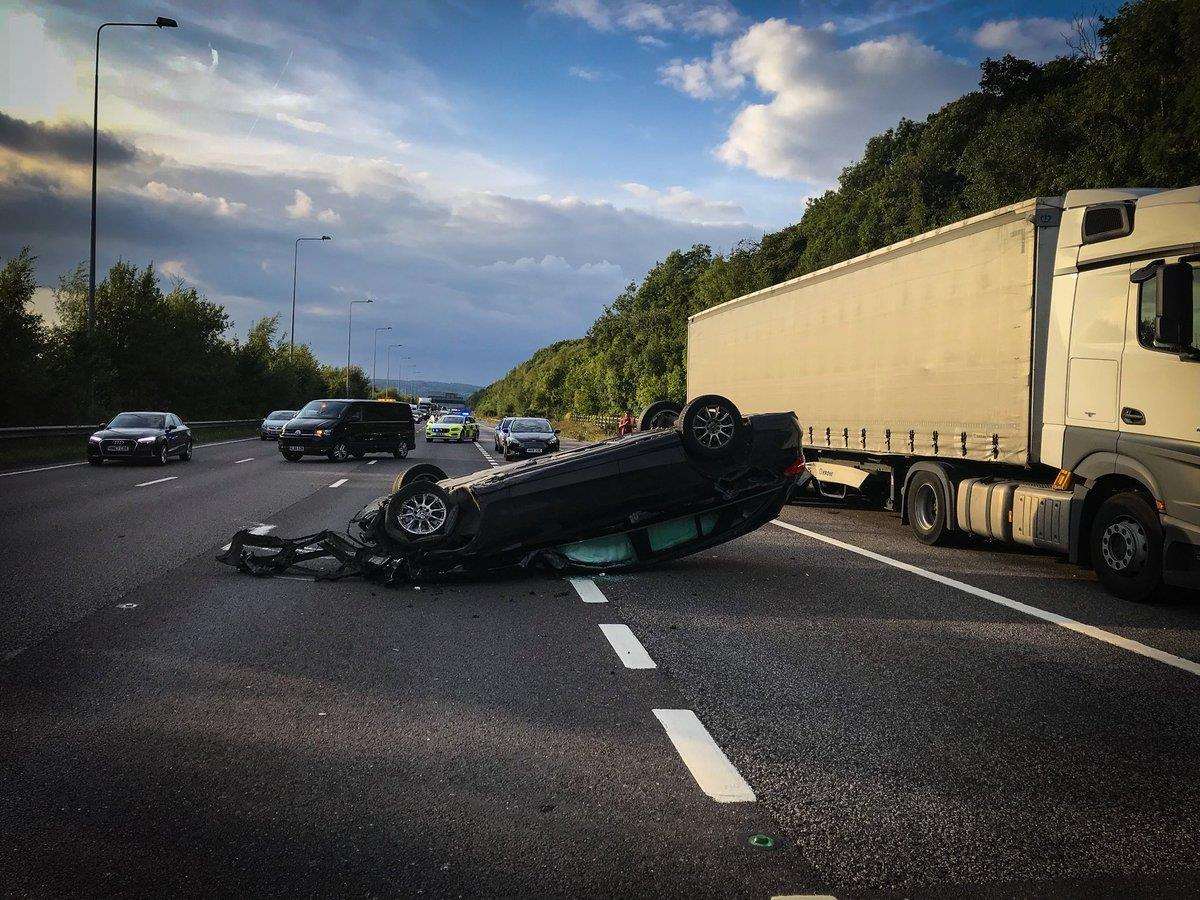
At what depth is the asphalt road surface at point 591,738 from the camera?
3.25 meters

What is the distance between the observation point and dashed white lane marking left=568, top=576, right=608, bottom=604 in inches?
319

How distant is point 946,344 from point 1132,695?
6.87 m

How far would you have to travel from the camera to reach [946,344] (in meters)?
11.7

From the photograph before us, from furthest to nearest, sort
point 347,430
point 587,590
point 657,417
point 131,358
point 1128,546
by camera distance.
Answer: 1. point 131,358
2. point 347,430
3. point 657,417
4. point 587,590
5. point 1128,546

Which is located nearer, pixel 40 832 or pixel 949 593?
pixel 40 832

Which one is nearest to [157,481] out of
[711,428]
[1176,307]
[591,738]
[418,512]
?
[418,512]

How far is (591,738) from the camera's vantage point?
4.52 m

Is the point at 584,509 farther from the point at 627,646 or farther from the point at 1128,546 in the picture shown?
the point at 1128,546

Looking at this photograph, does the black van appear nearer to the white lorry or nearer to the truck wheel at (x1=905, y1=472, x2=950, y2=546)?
the white lorry

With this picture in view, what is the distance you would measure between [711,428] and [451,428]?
43.2 meters

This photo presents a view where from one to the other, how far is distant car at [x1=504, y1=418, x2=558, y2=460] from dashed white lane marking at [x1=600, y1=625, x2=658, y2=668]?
24962mm

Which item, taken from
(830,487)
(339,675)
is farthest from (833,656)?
(830,487)

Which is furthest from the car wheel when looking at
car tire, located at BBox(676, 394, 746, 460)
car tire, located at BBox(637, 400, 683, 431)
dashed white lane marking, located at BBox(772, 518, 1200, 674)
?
dashed white lane marking, located at BBox(772, 518, 1200, 674)

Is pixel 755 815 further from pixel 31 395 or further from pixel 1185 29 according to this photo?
pixel 31 395
